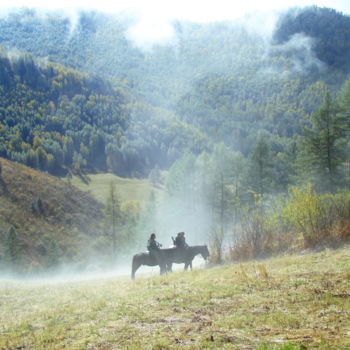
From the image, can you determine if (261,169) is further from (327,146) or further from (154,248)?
(154,248)

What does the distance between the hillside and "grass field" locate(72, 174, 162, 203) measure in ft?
181

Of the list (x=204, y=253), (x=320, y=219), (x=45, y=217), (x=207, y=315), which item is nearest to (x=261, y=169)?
(x=45, y=217)

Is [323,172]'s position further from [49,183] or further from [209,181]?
[49,183]

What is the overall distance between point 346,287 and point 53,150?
594 ft

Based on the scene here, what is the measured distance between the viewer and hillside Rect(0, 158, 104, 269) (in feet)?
156

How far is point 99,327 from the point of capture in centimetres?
693

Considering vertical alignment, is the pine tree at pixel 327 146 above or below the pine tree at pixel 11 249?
above

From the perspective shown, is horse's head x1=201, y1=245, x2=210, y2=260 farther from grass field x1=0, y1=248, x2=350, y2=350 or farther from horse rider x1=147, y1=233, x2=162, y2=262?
grass field x1=0, y1=248, x2=350, y2=350

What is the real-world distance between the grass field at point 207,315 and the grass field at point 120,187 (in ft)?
374

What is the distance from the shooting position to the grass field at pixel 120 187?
439ft

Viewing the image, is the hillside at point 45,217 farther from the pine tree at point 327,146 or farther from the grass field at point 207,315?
the grass field at point 207,315

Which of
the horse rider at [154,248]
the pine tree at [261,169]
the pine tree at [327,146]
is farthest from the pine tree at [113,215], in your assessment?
the horse rider at [154,248]

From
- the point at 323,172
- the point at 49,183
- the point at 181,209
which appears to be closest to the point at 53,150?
the point at 49,183

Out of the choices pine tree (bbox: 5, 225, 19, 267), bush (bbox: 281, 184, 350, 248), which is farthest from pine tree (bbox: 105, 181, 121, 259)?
bush (bbox: 281, 184, 350, 248)
